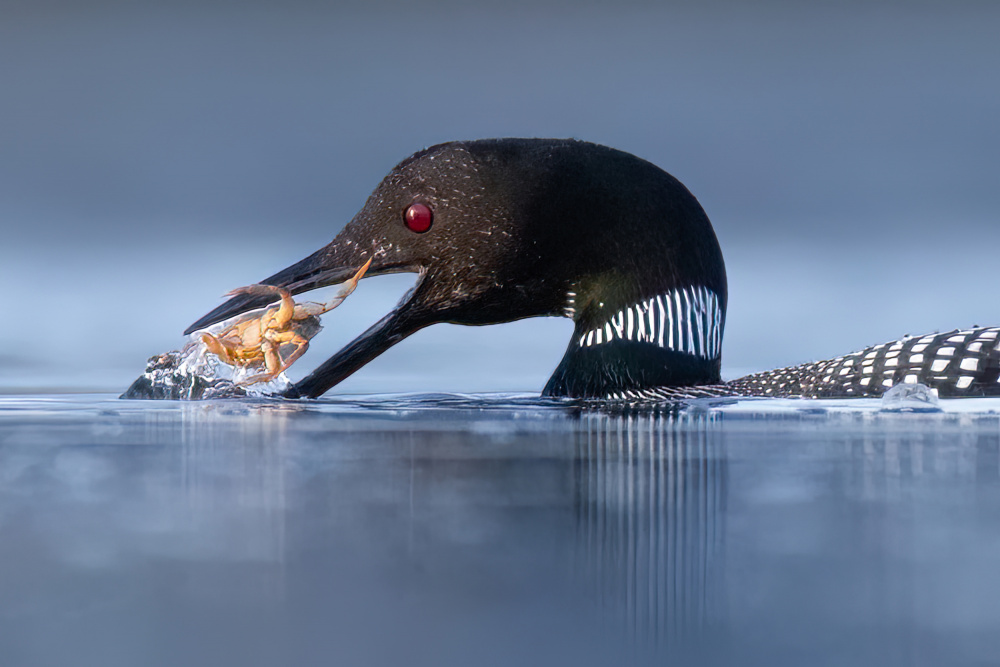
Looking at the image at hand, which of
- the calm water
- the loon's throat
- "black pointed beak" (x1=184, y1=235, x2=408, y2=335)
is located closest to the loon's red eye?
"black pointed beak" (x1=184, y1=235, x2=408, y2=335)

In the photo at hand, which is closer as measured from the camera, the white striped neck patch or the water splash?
the white striped neck patch

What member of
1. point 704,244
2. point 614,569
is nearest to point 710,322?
point 704,244

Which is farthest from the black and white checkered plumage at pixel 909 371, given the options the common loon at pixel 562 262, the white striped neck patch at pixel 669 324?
the white striped neck patch at pixel 669 324

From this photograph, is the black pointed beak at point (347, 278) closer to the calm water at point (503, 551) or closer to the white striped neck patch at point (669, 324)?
the white striped neck patch at point (669, 324)

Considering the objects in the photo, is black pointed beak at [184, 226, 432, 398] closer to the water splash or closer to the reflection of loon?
the water splash

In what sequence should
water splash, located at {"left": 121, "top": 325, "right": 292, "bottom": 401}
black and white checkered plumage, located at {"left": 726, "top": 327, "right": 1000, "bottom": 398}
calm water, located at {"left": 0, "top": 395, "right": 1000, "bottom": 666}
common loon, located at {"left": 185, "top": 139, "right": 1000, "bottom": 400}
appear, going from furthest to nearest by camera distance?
water splash, located at {"left": 121, "top": 325, "right": 292, "bottom": 401}, common loon, located at {"left": 185, "top": 139, "right": 1000, "bottom": 400}, black and white checkered plumage, located at {"left": 726, "top": 327, "right": 1000, "bottom": 398}, calm water, located at {"left": 0, "top": 395, "right": 1000, "bottom": 666}
